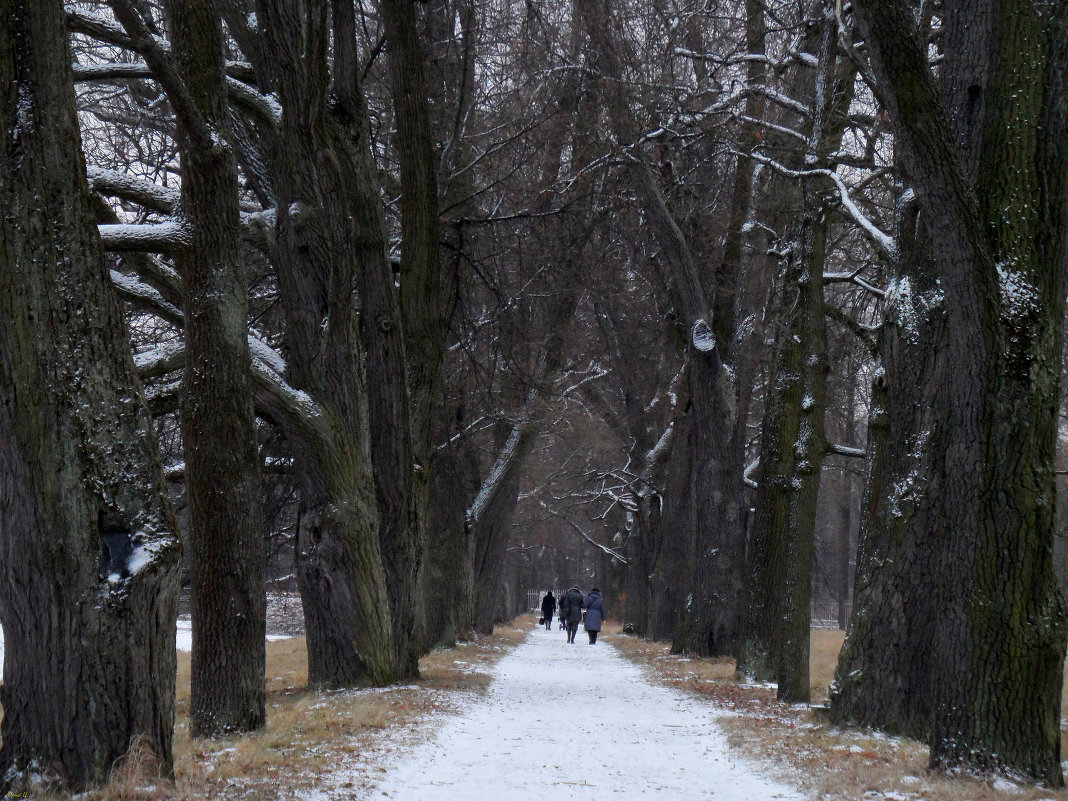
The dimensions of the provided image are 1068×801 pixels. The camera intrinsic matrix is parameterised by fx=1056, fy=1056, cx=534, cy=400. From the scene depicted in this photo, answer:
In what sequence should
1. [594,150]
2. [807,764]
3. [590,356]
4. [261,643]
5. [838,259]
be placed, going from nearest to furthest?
[807,764]
[261,643]
[594,150]
[838,259]
[590,356]

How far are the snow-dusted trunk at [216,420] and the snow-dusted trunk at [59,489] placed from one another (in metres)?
2.07

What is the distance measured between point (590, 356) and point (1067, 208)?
19322 millimetres

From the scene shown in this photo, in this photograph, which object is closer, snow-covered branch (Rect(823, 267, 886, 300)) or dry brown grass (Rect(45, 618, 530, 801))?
dry brown grass (Rect(45, 618, 530, 801))

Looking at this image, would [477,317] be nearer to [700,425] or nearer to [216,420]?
[700,425]

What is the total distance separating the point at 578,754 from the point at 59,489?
15.0 ft

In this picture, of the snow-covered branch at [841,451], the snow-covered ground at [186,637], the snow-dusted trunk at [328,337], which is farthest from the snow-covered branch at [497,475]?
the snow-dusted trunk at [328,337]

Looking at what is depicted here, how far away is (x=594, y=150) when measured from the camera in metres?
14.8

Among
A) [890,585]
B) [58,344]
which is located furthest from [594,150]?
[58,344]

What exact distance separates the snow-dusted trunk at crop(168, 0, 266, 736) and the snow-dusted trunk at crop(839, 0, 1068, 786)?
14.7 ft

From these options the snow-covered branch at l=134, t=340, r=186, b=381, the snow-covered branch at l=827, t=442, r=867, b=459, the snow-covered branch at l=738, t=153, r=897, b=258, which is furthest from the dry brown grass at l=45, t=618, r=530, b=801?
the snow-covered branch at l=738, t=153, r=897, b=258

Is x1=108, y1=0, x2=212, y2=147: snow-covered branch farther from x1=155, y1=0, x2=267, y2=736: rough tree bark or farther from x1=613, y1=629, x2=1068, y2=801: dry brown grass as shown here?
x1=613, y1=629, x2=1068, y2=801: dry brown grass

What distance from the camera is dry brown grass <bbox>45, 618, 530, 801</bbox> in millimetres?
5258

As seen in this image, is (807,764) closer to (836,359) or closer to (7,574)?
(7,574)

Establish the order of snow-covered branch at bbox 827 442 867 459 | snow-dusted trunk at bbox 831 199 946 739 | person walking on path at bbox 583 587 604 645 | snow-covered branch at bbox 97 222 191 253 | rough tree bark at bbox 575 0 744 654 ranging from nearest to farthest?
snow-covered branch at bbox 97 222 191 253
snow-dusted trunk at bbox 831 199 946 739
snow-covered branch at bbox 827 442 867 459
rough tree bark at bbox 575 0 744 654
person walking on path at bbox 583 587 604 645
